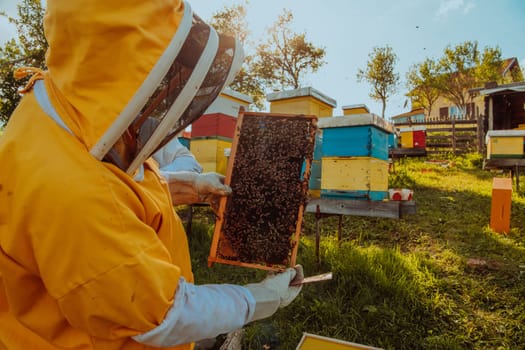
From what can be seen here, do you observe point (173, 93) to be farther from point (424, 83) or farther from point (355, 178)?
point (424, 83)

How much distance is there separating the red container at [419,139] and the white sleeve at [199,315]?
11124mm

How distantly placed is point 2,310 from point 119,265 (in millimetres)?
626

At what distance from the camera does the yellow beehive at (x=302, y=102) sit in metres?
5.37

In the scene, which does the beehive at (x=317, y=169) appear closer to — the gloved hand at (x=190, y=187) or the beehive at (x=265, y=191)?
the beehive at (x=265, y=191)

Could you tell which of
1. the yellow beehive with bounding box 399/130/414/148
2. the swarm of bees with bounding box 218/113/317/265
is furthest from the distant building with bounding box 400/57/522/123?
the swarm of bees with bounding box 218/113/317/265

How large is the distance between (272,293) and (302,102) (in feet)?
14.2

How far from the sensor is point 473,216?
585 cm

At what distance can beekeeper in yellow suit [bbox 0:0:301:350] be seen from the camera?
90 cm

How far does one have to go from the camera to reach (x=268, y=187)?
8.36 ft

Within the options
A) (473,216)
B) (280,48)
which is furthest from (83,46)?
(280,48)

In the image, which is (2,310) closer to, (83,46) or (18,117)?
(18,117)

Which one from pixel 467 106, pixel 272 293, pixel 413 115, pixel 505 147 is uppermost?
pixel 413 115

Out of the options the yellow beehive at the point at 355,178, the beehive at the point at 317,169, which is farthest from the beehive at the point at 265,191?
the beehive at the point at 317,169

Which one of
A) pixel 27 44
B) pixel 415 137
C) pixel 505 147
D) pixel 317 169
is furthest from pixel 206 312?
pixel 27 44
